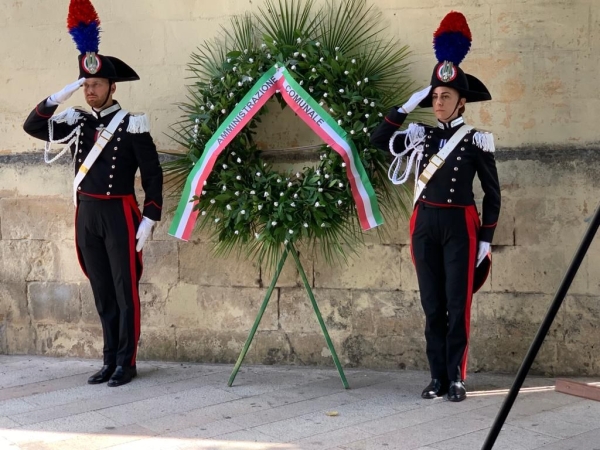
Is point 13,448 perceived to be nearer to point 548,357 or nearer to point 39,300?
point 39,300

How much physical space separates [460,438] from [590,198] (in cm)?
181

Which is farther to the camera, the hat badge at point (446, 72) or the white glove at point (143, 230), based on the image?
the white glove at point (143, 230)

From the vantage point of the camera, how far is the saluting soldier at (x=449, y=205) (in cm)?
491

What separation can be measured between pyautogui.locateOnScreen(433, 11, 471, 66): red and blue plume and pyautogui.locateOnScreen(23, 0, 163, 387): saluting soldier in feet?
6.07

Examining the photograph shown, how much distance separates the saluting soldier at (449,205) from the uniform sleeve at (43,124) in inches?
78.6

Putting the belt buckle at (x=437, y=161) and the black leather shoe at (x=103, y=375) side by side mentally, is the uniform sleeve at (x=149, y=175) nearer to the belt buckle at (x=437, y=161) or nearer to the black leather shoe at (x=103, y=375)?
the black leather shoe at (x=103, y=375)

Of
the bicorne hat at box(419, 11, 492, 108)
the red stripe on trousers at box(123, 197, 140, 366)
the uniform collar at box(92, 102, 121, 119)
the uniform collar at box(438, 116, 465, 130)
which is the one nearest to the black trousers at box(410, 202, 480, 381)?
the uniform collar at box(438, 116, 465, 130)

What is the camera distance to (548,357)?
544cm

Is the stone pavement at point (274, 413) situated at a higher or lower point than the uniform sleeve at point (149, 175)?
lower

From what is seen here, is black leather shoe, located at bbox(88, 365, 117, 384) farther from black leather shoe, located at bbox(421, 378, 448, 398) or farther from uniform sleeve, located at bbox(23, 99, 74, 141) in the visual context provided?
black leather shoe, located at bbox(421, 378, 448, 398)

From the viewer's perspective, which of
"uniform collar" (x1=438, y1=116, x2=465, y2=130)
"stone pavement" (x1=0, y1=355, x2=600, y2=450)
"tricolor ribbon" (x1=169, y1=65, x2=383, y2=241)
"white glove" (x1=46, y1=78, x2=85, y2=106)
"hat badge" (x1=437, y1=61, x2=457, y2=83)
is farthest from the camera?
"white glove" (x1=46, y1=78, x2=85, y2=106)

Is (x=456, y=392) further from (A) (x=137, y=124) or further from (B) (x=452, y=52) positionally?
(A) (x=137, y=124)

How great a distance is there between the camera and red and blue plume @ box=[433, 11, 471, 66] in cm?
488

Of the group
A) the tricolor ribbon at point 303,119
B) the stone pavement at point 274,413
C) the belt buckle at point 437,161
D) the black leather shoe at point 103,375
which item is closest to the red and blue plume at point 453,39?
the belt buckle at point 437,161
